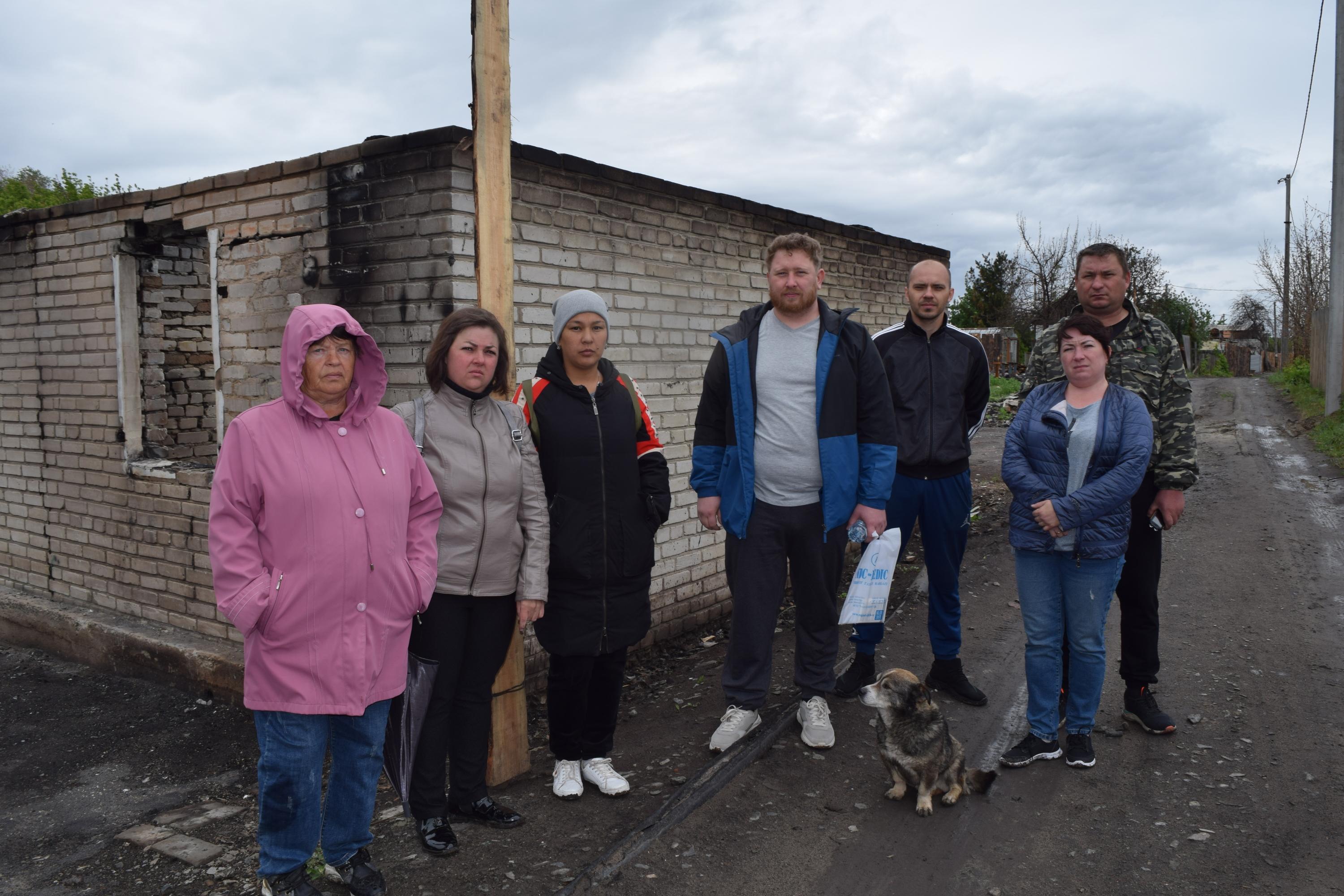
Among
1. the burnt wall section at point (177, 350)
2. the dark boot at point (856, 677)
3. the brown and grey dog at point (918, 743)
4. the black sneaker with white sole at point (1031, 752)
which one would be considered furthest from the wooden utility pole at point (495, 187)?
A: the burnt wall section at point (177, 350)

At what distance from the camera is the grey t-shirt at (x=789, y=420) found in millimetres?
3781

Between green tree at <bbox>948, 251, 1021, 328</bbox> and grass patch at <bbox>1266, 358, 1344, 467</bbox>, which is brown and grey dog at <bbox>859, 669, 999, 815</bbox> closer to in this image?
grass patch at <bbox>1266, 358, 1344, 467</bbox>

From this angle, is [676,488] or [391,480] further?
[676,488]

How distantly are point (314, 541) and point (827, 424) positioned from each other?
2131 millimetres

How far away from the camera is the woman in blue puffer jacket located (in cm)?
350

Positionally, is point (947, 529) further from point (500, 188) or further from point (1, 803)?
point (1, 803)

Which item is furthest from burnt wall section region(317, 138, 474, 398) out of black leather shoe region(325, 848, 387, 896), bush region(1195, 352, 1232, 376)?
bush region(1195, 352, 1232, 376)

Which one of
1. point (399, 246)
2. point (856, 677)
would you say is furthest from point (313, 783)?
point (856, 677)

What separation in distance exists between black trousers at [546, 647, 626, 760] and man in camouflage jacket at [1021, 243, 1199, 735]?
2.18 m

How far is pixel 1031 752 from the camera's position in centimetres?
374

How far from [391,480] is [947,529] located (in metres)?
2.80

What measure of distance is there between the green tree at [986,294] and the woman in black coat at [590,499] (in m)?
36.5

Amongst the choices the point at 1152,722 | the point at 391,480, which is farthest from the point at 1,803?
the point at 1152,722

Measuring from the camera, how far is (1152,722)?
402 centimetres
